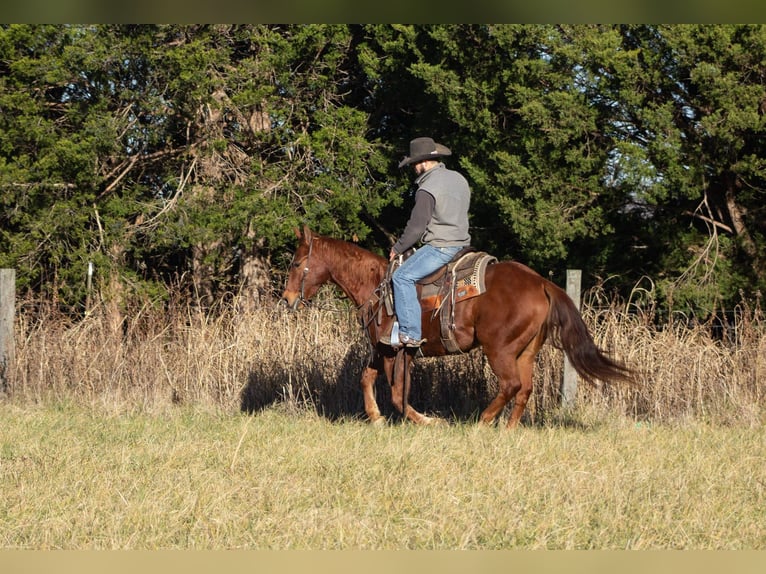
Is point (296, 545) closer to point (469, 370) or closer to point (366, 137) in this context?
point (469, 370)

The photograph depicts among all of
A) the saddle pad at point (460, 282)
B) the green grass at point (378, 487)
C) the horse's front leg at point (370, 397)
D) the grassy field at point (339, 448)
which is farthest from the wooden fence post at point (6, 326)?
the saddle pad at point (460, 282)

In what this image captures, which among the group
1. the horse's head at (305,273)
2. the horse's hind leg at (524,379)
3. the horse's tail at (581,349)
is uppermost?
the horse's head at (305,273)

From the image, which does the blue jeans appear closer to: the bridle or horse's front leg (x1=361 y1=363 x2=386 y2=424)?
horse's front leg (x1=361 y1=363 x2=386 y2=424)

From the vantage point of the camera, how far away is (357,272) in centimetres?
909

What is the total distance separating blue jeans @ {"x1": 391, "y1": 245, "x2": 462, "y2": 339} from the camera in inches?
331

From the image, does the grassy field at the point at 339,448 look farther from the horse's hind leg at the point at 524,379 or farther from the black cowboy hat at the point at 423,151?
the black cowboy hat at the point at 423,151

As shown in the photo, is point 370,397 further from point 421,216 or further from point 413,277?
point 421,216

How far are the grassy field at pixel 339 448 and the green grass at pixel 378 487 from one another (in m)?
0.02

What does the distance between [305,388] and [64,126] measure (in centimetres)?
880

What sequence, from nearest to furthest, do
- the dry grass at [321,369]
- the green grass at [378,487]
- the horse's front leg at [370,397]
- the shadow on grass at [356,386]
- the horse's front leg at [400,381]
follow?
the green grass at [378,487] → the horse's front leg at [400,381] → the horse's front leg at [370,397] → the dry grass at [321,369] → the shadow on grass at [356,386]

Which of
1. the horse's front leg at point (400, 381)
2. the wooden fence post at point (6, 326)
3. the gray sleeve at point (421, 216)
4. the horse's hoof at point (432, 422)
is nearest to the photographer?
the gray sleeve at point (421, 216)

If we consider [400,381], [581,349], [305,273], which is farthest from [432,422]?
[305,273]

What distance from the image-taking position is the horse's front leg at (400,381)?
346 inches

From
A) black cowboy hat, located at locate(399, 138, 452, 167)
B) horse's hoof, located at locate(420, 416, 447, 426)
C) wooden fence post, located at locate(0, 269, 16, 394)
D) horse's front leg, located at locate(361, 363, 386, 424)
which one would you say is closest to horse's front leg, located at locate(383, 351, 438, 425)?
horse's hoof, located at locate(420, 416, 447, 426)
